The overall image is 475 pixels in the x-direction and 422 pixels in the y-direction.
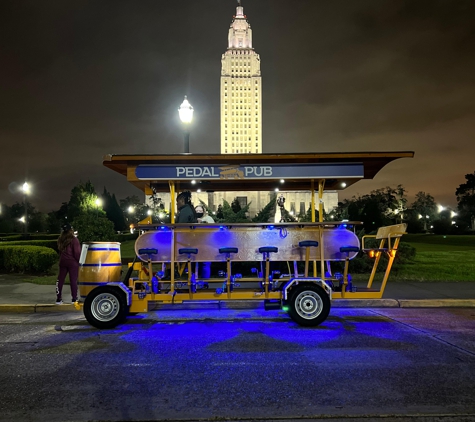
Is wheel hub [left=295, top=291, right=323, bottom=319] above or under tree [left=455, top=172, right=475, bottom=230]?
under

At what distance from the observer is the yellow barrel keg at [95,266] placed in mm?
7840

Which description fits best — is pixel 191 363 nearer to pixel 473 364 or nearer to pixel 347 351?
pixel 347 351

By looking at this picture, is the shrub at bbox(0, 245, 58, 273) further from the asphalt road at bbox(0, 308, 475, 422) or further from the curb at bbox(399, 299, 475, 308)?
the curb at bbox(399, 299, 475, 308)

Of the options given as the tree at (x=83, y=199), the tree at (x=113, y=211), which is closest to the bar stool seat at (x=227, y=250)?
the tree at (x=83, y=199)

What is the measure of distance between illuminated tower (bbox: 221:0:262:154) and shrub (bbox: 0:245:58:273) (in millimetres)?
115841

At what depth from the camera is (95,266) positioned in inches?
311

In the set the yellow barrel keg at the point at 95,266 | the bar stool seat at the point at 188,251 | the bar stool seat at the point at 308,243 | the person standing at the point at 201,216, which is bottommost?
the yellow barrel keg at the point at 95,266

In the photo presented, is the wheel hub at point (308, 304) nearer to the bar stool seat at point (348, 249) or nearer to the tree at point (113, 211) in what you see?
the bar stool seat at point (348, 249)

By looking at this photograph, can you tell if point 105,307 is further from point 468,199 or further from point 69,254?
point 468,199

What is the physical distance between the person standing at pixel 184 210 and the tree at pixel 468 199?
9304 centimetres

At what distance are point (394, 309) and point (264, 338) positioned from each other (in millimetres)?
4517

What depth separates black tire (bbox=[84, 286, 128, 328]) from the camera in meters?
7.65

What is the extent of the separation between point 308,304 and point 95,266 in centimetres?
407

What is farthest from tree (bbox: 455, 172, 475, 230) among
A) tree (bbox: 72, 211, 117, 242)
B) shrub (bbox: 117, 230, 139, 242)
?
tree (bbox: 72, 211, 117, 242)
